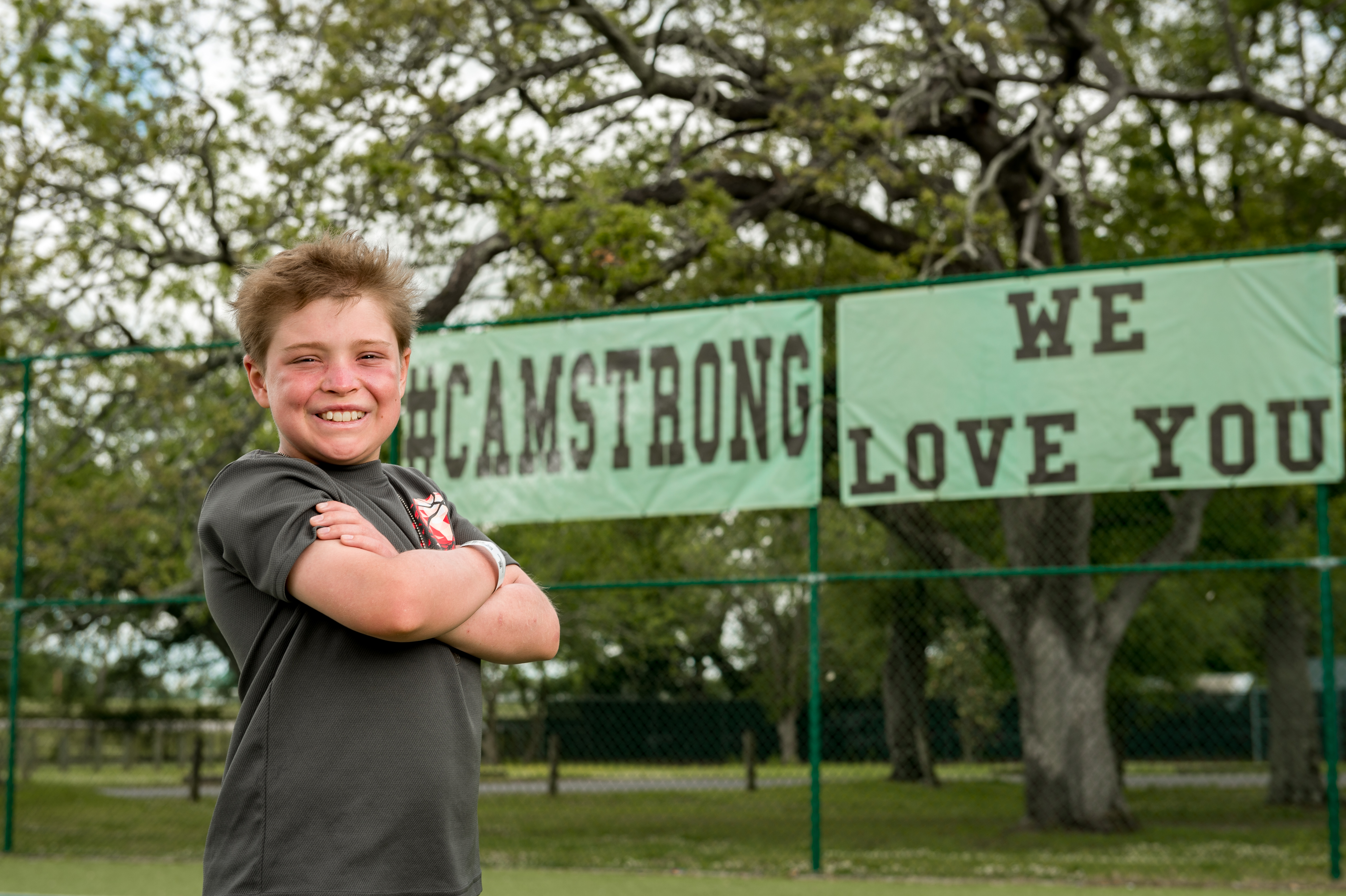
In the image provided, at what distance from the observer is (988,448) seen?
21.8 feet

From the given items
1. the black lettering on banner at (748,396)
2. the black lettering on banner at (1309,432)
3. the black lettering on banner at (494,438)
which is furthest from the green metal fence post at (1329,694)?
the black lettering on banner at (494,438)

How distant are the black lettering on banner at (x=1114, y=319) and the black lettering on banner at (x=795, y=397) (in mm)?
1546

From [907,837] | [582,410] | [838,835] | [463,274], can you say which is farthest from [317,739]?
[838,835]

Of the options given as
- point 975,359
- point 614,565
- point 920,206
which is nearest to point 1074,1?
point 920,206

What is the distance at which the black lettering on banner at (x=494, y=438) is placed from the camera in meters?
7.26

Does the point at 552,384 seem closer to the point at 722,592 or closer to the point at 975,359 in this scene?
the point at 975,359

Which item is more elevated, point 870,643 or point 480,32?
point 480,32

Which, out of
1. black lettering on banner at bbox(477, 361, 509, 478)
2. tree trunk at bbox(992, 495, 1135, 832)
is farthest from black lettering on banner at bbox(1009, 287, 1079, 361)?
tree trunk at bbox(992, 495, 1135, 832)

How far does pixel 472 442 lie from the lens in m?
7.34

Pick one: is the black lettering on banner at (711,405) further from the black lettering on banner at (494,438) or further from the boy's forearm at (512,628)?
the boy's forearm at (512,628)

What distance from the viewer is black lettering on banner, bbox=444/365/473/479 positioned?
7332 millimetres

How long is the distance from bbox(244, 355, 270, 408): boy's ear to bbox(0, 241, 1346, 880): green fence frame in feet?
13.3

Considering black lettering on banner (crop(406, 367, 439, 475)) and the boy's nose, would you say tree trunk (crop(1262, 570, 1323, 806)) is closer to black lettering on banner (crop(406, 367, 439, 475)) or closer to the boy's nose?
black lettering on banner (crop(406, 367, 439, 475))

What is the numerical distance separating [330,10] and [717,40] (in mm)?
3241
